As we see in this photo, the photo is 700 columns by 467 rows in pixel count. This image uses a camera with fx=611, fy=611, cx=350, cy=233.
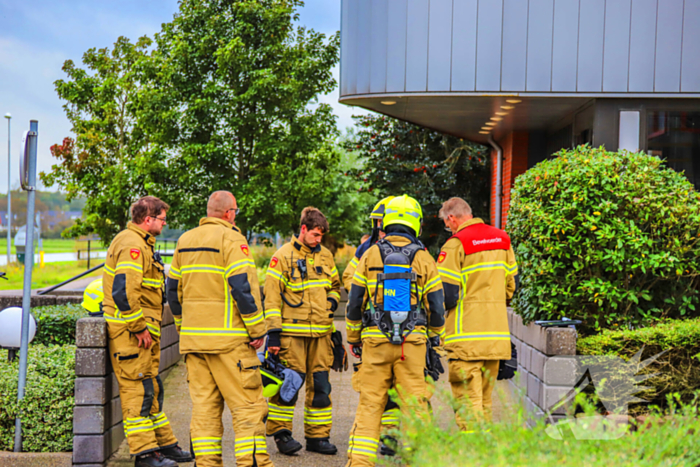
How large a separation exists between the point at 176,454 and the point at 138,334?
1.01m

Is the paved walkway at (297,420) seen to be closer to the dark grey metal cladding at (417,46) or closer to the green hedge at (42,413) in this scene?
the green hedge at (42,413)

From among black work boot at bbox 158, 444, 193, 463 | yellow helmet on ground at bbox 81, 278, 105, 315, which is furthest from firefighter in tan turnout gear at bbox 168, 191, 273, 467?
yellow helmet on ground at bbox 81, 278, 105, 315

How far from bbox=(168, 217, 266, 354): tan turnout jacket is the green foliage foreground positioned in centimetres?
173

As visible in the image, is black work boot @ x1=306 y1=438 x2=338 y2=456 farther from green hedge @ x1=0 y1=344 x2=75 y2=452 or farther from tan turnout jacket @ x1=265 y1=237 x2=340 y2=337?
green hedge @ x1=0 y1=344 x2=75 y2=452

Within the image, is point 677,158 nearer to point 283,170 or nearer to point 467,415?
point 467,415

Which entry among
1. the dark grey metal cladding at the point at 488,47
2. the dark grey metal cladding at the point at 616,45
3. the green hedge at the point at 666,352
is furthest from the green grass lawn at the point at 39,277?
the green hedge at the point at 666,352

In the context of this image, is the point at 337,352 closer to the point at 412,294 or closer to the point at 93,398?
the point at 412,294

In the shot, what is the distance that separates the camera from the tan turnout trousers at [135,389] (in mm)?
4496

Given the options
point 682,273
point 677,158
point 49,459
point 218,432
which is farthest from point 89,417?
point 677,158

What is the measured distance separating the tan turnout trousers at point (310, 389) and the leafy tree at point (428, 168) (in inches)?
329

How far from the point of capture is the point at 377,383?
421 centimetres

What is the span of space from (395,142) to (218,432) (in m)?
10.6

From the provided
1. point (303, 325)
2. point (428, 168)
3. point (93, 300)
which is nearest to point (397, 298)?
point (303, 325)

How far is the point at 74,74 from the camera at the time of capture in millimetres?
18656
